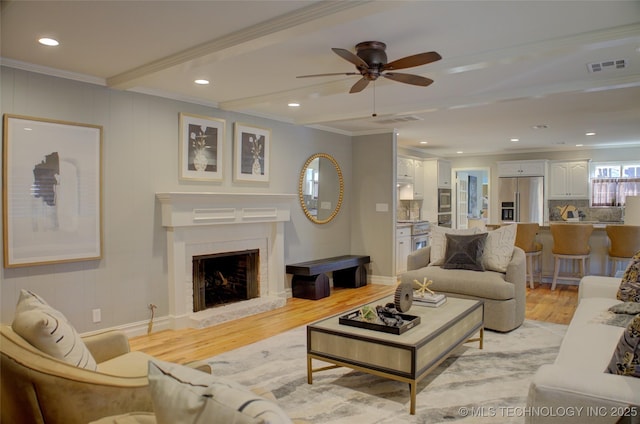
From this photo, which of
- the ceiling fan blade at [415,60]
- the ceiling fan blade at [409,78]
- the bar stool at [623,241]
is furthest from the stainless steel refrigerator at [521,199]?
the ceiling fan blade at [415,60]

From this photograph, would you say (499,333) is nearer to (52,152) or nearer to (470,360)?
(470,360)

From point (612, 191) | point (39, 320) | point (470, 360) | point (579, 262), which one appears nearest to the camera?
point (39, 320)

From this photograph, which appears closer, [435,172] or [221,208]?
[221,208]

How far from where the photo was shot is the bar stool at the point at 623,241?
224 inches

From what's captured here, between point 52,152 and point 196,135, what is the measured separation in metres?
1.50

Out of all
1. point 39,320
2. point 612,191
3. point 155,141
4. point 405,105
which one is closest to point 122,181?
point 155,141

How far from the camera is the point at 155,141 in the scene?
4500 mm

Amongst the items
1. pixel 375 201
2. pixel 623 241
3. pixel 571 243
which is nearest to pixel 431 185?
pixel 375 201

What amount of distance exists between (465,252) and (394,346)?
7.72 feet

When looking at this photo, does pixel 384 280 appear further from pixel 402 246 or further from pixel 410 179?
pixel 410 179

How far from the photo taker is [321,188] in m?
6.69

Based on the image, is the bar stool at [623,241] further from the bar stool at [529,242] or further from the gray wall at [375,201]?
the gray wall at [375,201]

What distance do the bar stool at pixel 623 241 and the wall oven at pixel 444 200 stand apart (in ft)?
12.2

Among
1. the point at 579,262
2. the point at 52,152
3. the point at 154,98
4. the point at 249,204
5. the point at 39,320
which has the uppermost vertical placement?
the point at 154,98
